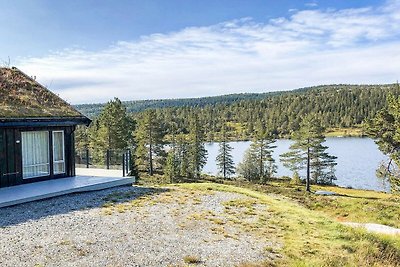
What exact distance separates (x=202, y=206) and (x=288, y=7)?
11376 millimetres

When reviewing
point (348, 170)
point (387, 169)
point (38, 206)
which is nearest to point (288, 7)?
point (38, 206)

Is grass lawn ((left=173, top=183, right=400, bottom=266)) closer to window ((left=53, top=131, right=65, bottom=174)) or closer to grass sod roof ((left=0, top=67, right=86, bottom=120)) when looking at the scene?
window ((left=53, top=131, right=65, bottom=174))

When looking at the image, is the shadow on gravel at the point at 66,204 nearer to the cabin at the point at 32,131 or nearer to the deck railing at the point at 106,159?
the deck railing at the point at 106,159

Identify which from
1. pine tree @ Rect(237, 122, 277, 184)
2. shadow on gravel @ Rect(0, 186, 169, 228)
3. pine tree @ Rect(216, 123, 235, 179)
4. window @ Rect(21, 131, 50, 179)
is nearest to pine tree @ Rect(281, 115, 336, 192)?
pine tree @ Rect(237, 122, 277, 184)

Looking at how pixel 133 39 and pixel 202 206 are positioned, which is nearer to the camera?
pixel 202 206

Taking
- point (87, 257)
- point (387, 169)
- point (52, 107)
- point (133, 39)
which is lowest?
point (387, 169)

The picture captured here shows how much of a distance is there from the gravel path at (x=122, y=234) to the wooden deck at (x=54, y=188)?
27 centimetres

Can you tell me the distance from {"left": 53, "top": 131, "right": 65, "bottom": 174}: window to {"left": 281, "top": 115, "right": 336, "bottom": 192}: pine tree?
1345 inches

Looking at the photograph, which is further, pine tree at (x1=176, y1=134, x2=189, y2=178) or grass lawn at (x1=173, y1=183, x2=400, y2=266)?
pine tree at (x1=176, y1=134, x2=189, y2=178)

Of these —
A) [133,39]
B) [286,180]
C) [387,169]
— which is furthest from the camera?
[286,180]

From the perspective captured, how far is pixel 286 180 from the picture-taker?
175 ft

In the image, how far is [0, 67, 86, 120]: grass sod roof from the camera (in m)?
12.8

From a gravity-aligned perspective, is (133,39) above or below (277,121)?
above

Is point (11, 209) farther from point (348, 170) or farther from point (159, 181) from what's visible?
point (348, 170)
